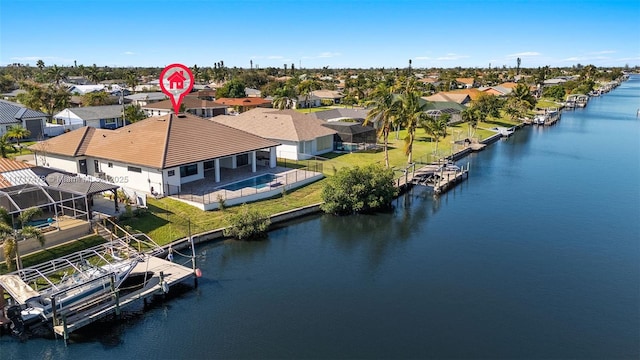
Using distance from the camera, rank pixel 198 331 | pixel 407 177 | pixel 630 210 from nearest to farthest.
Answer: pixel 198 331 → pixel 630 210 → pixel 407 177

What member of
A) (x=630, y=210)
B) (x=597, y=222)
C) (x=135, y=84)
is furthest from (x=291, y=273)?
(x=135, y=84)

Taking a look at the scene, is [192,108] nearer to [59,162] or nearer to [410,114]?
[59,162]

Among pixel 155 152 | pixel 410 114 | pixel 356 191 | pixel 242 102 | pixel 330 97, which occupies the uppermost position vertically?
pixel 330 97

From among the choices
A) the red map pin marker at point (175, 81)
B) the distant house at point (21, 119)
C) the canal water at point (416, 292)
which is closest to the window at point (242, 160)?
the red map pin marker at point (175, 81)

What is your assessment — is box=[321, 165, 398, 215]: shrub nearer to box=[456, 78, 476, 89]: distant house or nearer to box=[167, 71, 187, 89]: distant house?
box=[167, 71, 187, 89]: distant house

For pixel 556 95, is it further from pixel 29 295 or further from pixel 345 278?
pixel 29 295

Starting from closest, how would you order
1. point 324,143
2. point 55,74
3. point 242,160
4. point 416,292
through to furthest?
point 416,292 → point 242,160 → point 324,143 → point 55,74

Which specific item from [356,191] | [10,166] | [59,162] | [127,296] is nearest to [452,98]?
[356,191]
